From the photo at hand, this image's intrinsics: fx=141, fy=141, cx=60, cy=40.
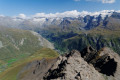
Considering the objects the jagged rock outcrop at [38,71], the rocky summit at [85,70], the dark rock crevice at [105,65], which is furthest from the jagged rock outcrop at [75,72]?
the jagged rock outcrop at [38,71]

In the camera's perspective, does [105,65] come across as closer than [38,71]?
Yes

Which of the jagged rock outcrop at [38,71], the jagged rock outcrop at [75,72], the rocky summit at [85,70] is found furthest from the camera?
the jagged rock outcrop at [38,71]

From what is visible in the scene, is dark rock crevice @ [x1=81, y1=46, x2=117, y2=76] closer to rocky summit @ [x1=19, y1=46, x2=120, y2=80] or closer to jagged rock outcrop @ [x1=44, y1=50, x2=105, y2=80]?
rocky summit @ [x1=19, y1=46, x2=120, y2=80]

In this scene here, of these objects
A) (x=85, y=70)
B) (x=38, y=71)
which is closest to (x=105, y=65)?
(x=85, y=70)

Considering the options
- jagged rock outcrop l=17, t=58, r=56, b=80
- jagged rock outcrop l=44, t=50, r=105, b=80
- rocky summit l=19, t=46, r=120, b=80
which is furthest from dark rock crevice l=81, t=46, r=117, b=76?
jagged rock outcrop l=17, t=58, r=56, b=80

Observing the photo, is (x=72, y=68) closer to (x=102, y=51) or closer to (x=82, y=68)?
(x=82, y=68)

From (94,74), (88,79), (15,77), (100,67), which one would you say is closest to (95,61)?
(100,67)

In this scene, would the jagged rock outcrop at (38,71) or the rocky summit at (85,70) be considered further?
the jagged rock outcrop at (38,71)

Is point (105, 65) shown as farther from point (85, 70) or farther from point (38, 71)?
point (38, 71)

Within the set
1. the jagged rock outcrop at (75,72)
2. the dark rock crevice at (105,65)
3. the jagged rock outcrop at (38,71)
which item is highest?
the jagged rock outcrop at (75,72)

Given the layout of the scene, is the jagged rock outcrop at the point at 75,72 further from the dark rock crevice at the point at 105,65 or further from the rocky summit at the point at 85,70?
the dark rock crevice at the point at 105,65

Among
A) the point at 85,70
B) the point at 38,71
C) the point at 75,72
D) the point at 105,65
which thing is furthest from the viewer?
the point at 38,71
